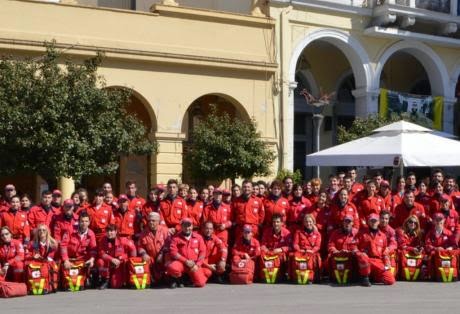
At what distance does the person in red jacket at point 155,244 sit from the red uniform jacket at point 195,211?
1.19 metres

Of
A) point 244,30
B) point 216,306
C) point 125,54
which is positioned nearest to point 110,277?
point 216,306

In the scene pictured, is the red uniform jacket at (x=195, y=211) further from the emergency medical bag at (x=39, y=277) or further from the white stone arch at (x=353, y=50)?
the white stone arch at (x=353, y=50)

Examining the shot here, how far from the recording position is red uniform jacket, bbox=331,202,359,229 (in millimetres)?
13198

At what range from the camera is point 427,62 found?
26297 mm

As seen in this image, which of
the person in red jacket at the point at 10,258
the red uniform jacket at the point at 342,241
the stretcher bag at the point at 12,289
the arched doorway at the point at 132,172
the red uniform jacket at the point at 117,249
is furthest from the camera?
the arched doorway at the point at 132,172

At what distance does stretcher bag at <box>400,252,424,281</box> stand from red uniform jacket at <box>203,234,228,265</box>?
3.07 meters

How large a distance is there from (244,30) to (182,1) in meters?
4.19

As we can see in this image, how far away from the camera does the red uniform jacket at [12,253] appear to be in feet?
37.9

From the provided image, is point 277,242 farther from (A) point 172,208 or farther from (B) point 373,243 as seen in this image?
(A) point 172,208

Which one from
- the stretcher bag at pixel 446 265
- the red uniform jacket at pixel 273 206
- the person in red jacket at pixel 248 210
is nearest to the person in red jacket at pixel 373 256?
the stretcher bag at pixel 446 265

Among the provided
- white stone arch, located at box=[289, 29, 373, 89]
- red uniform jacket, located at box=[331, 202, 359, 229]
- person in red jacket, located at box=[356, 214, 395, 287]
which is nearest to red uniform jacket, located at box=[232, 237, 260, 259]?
red uniform jacket, located at box=[331, 202, 359, 229]

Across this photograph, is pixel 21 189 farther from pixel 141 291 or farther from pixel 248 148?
pixel 141 291

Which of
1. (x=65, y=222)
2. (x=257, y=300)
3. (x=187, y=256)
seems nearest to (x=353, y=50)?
(x=187, y=256)

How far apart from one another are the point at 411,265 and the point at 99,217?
5.50 metres
